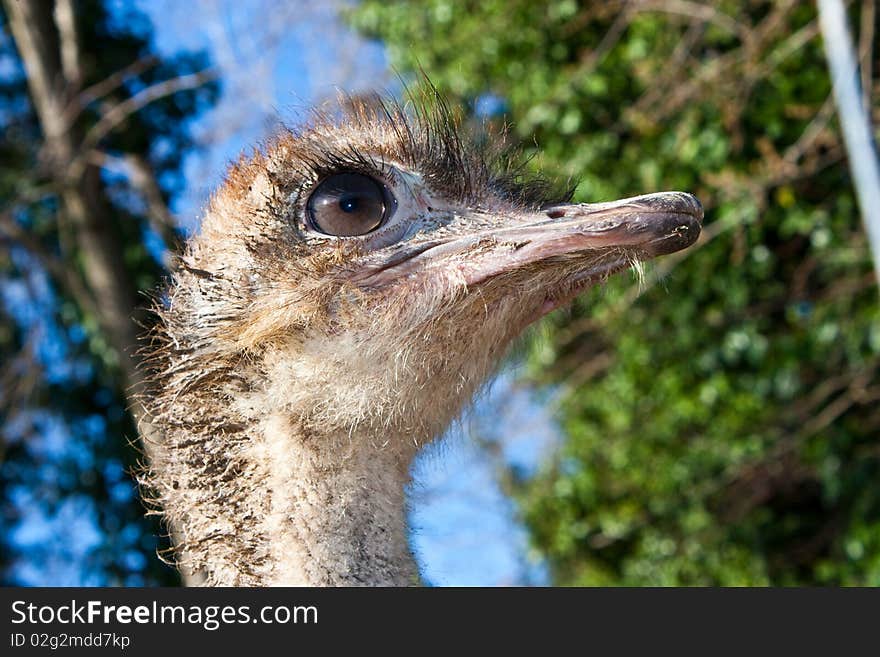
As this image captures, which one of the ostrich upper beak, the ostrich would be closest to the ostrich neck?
the ostrich

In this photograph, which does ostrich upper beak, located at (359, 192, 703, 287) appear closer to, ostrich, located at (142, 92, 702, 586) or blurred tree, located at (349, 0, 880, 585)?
ostrich, located at (142, 92, 702, 586)

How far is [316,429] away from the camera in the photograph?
2107 mm

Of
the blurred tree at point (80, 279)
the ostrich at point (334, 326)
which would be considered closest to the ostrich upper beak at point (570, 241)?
the ostrich at point (334, 326)

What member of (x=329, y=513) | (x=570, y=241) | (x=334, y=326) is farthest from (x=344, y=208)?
(x=329, y=513)

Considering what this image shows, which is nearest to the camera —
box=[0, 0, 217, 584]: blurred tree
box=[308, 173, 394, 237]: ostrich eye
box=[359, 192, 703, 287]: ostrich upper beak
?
box=[359, 192, 703, 287]: ostrich upper beak

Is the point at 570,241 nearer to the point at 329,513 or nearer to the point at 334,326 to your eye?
the point at 334,326

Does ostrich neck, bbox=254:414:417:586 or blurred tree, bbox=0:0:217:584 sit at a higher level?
blurred tree, bbox=0:0:217:584

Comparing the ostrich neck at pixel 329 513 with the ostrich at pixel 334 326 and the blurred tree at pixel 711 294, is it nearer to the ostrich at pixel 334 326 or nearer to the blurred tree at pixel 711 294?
the ostrich at pixel 334 326

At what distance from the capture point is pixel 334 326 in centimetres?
213

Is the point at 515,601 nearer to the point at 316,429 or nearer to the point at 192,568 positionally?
the point at 316,429

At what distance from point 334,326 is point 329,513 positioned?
36cm

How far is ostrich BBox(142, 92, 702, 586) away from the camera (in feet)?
6.74

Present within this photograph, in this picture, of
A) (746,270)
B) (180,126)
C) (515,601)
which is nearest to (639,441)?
(746,270)

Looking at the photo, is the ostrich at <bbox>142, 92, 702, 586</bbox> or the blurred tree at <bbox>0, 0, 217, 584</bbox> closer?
the ostrich at <bbox>142, 92, 702, 586</bbox>
